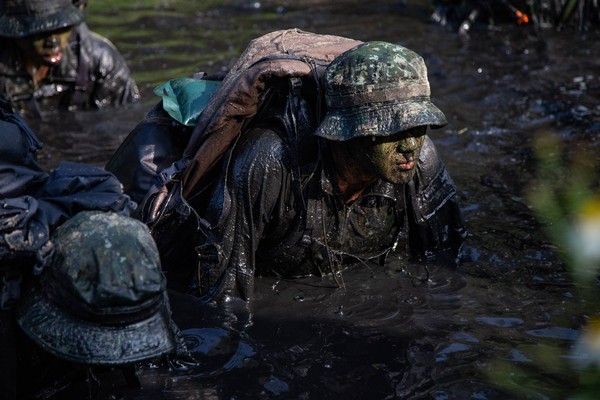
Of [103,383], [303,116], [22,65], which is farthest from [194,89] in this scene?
[22,65]

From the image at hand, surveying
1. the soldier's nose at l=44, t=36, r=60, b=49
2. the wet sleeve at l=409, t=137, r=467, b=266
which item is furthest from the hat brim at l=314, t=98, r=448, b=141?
the soldier's nose at l=44, t=36, r=60, b=49

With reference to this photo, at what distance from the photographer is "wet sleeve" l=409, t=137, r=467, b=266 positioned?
517 cm

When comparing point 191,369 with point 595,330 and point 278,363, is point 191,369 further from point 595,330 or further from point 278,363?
point 595,330

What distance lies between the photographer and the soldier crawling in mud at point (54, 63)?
7996mm

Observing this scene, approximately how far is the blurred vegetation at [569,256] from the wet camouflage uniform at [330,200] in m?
0.73

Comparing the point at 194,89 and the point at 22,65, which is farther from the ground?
the point at 194,89

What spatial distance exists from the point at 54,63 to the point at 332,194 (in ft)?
14.6

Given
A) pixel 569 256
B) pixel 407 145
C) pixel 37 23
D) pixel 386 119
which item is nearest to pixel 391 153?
pixel 407 145

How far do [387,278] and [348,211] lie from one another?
0.48m

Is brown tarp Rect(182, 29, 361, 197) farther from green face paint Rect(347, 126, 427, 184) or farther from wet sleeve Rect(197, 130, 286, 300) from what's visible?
green face paint Rect(347, 126, 427, 184)

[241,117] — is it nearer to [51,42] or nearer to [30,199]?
[30,199]

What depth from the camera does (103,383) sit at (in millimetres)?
4184

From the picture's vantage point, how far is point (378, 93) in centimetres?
445

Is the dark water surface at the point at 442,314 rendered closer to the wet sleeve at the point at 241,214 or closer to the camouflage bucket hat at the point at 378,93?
the wet sleeve at the point at 241,214
